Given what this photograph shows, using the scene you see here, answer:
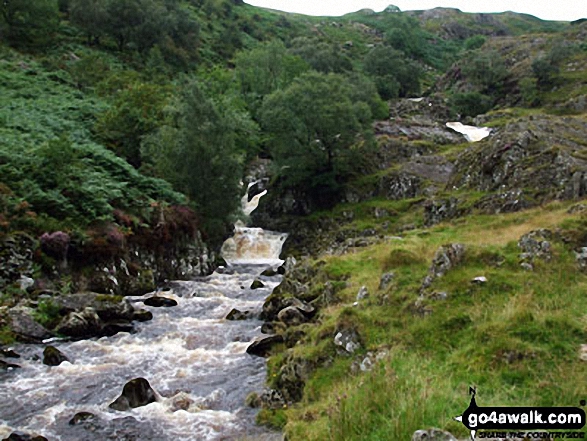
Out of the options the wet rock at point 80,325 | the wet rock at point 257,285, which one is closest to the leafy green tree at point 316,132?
the wet rock at point 257,285

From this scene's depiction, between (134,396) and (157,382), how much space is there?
1.78m

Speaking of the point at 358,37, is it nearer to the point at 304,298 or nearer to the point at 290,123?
the point at 290,123

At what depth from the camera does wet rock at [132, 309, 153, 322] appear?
78.5ft

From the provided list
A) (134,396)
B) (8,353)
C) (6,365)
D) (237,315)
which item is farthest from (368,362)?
(8,353)

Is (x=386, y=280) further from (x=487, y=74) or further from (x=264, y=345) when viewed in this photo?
(x=487, y=74)

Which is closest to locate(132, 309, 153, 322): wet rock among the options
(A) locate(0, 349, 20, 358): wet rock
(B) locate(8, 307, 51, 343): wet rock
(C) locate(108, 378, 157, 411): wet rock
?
(B) locate(8, 307, 51, 343): wet rock

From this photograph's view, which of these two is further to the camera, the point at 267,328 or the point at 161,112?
the point at 161,112

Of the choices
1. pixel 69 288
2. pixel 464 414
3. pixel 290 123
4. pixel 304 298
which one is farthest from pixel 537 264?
pixel 290 123

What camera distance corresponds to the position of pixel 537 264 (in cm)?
1545

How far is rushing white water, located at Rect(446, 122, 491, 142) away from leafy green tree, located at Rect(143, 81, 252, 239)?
4169cm

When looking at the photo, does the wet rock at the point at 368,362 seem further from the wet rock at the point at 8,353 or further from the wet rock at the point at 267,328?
the wet rock at the point at 8,353

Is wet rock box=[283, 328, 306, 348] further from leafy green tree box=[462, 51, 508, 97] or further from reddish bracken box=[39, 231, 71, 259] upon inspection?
leafy green tree box=[462, 51, 508, 97]

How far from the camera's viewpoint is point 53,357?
18.0 m

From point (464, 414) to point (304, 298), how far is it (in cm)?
1531
